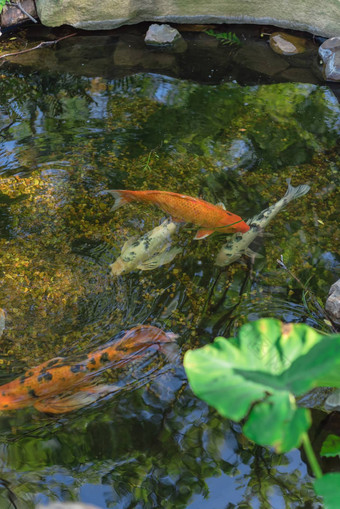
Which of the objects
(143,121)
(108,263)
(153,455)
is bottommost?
(153,455)

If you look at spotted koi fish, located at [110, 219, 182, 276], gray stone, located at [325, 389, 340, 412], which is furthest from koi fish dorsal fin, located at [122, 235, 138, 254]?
gray stone, located at [325, 389, 340, 412]

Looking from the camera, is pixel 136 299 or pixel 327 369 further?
pixel 136 299

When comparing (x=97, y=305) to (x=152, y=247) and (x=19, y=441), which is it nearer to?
(x=152, y=247)

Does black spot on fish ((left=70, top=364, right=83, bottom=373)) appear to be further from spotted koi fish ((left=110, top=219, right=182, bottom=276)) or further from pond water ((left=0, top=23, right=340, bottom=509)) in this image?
spotted koi fish ((left=110, top=219, right=182, bottom=276))

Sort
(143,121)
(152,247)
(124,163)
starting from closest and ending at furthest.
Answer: (152,247) → (124,163) → (143,121)

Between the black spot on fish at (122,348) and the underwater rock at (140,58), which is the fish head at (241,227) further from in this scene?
the underwater rock at (140,58)

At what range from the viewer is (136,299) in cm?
332

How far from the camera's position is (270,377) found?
1.50m

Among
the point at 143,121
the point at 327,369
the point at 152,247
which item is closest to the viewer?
the point at 327,369

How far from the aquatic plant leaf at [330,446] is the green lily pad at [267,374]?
1.02 metres

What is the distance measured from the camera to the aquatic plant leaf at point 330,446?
7.72ft

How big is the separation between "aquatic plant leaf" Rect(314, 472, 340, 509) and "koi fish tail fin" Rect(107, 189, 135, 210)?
2.68 meters

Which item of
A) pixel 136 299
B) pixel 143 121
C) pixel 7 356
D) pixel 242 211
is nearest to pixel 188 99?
pixel 143 121

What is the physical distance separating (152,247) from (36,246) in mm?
854
